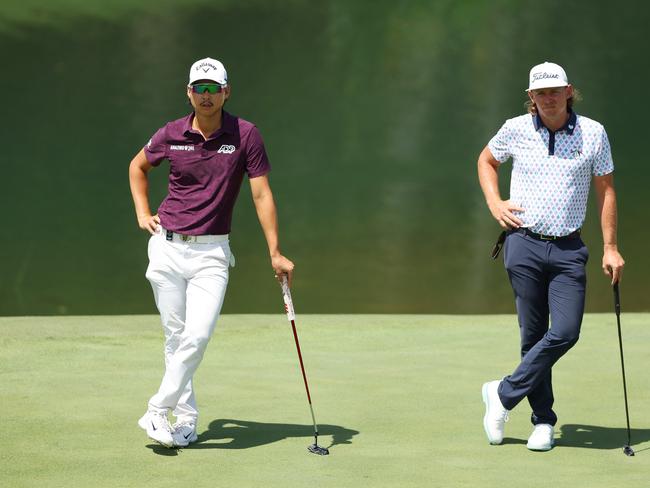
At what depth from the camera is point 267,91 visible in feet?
31.7

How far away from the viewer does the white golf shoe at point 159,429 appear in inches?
183

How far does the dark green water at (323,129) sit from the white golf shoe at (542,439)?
14.8 feet

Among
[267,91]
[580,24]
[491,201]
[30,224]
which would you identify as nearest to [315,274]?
[267,91]

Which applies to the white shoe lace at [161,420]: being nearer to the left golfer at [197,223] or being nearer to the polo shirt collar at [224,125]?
the left golfer at [197,223]

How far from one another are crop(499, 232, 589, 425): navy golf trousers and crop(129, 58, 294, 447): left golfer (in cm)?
86

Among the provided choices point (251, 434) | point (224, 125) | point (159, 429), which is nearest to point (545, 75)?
point (224, 125)

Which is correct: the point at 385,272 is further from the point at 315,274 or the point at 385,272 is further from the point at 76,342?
the point at 76,342

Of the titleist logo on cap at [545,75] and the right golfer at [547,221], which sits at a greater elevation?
the titleist logo on cap at [545,75]

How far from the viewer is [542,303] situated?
4926 mm

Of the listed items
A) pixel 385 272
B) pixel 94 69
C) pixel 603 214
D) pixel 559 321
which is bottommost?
pixel 385 272

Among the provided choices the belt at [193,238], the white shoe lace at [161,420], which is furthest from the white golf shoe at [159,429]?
the belt at [193,238]

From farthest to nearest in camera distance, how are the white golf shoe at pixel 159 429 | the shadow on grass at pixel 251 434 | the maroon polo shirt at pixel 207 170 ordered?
the shadow on grass at pixel 251 434, the maroon polo shirt at pixel 207 170, the white golf shoe at pixel 159 429

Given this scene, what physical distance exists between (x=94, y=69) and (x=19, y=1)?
743 mm

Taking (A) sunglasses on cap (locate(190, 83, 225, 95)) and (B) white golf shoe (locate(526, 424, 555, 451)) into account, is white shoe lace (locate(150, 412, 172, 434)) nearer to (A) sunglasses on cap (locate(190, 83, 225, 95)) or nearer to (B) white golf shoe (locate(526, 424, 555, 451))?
(A) sunglasses on cap (locate(190, 83, 225, 95))
